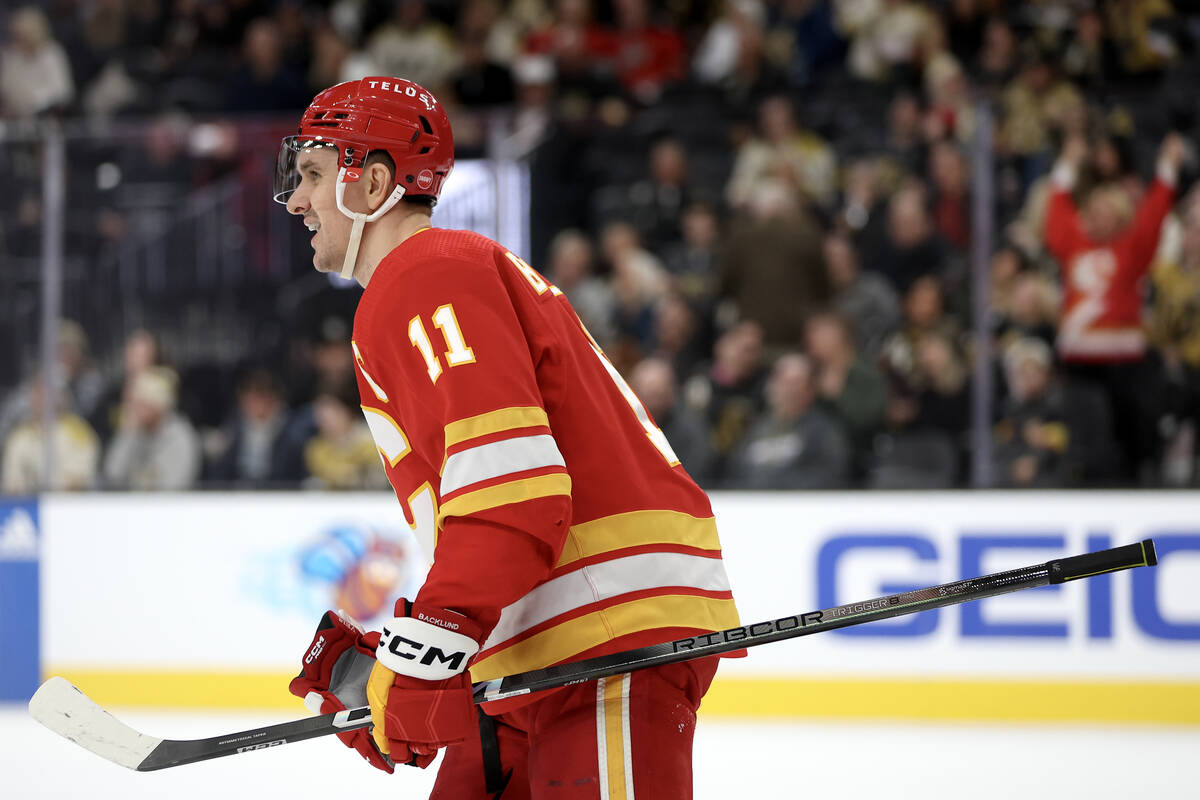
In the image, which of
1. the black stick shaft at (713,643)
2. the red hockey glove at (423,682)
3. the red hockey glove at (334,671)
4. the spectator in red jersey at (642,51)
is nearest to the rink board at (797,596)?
the spectator in red jersey at (642,51)

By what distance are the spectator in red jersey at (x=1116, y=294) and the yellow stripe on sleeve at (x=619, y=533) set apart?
3714mm

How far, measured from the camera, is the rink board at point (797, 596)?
15.0 feet

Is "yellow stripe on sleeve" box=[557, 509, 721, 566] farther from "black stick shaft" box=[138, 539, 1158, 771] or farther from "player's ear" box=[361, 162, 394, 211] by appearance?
"player's ear" box=[361, 162, 394, 211]

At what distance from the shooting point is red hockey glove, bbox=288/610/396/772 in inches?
71.2

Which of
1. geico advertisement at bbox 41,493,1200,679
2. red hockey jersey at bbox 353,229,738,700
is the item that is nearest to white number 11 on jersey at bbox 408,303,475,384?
red hockey jersey at bbox 353,229,738,700

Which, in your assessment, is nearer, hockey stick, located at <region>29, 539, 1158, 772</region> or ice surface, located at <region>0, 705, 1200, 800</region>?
hockey stick, located at <region>29, 539, 1158, 772</region>

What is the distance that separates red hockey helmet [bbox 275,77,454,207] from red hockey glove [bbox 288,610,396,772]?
57 centimetres

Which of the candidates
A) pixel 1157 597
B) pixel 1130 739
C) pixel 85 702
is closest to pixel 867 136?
pixel 1157 597

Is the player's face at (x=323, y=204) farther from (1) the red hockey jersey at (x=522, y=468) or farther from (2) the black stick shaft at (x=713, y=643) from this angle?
(2) the black stick shaft at (x=713, y=643)

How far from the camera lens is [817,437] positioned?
506 centimetres

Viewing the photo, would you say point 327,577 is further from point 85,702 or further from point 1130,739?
point 85,702

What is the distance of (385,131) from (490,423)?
46 cm

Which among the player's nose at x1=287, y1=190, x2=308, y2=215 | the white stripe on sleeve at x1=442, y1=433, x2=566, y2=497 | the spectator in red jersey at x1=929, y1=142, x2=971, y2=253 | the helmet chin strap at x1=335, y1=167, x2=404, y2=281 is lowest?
the white stripe on sleeve at x1=442, y1=433, x2=566, y2=497

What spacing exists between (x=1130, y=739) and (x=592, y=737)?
10.7ft
